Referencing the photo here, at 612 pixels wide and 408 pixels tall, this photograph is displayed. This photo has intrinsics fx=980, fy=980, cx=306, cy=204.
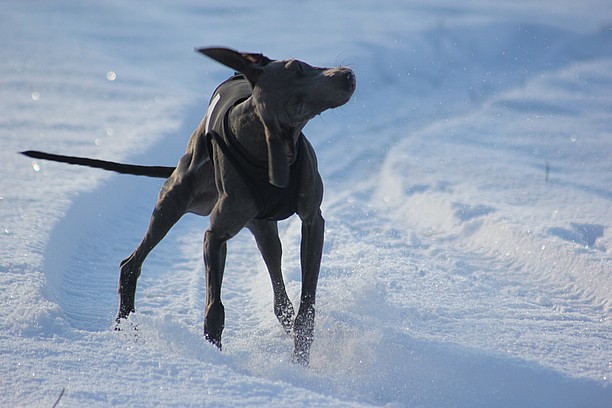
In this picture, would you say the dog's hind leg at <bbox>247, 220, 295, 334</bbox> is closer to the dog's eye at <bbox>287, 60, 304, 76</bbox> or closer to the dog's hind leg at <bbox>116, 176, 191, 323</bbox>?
the dog's hind leg at <bbox>116, 176, 191, 323</bbox>

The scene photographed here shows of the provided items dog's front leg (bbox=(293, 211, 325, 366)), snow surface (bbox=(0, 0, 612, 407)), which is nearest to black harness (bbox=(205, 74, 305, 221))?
dog's front leg (bbox=(293, 211, 325, 366))

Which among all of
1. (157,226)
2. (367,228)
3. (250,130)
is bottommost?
(367,228)

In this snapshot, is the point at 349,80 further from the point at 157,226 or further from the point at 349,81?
the point at 157,226

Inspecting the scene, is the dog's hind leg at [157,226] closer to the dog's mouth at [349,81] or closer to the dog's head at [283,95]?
the dog's head at [283,95]

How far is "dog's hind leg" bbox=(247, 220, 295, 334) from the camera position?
4406 mm

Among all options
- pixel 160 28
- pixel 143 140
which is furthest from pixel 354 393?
pixel 160 28

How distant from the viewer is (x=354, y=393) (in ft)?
12.1

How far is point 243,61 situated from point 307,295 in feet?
3.32

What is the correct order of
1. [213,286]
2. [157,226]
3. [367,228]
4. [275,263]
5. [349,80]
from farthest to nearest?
[367,228]
[275,263]
[157,226]
[213,286]
[349,80]

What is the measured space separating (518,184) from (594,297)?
73.2 inches

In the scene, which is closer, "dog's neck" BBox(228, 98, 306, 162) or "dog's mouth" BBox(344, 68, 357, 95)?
"dog's mouth" BBox(344, 68, 357, 95)

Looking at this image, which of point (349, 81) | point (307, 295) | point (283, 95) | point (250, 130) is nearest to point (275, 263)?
point (307, 295)

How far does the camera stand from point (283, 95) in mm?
3502

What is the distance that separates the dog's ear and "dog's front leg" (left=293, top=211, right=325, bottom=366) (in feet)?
2.19
